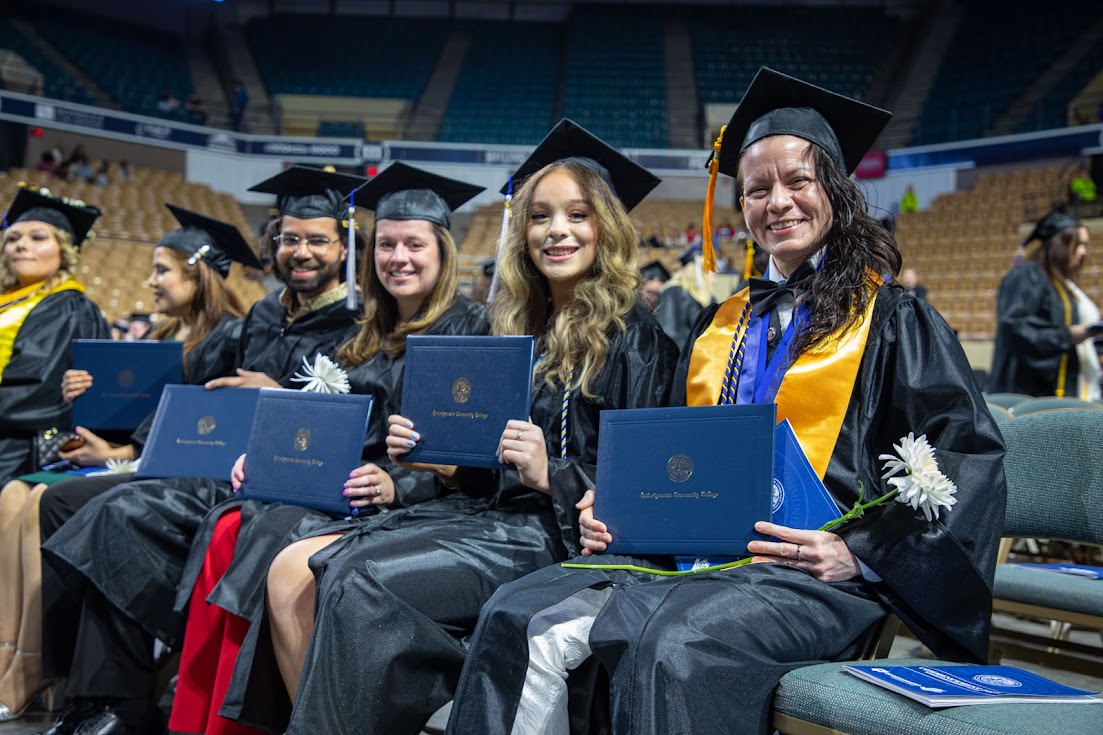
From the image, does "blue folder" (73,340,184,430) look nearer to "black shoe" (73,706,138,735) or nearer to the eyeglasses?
the eyeglasses

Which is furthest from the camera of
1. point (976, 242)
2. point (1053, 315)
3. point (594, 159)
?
point (976, 242)

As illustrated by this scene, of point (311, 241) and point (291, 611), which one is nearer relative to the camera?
point (291, 611)

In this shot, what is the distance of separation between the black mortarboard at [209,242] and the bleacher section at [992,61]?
1738 centimetres

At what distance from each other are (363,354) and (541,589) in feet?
4.60

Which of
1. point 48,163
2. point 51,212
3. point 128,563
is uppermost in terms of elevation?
point 48,163

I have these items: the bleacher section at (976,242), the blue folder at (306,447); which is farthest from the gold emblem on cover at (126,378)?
the bleacher section at (976,242)

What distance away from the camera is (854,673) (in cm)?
158

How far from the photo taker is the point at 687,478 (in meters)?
1.80

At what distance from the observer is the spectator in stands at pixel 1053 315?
4965 mm

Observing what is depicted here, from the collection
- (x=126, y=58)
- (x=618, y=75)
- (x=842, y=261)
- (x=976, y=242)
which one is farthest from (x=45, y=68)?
(x=842, y=261)

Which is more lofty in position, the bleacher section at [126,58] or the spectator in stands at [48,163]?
the bleacher section at [126,58]

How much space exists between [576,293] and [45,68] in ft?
69.6

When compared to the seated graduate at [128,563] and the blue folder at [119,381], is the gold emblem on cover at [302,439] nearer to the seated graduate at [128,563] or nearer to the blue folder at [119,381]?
the seated graduate at [128,563]

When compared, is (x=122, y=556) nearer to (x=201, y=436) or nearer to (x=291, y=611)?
(x=201, y=436)
